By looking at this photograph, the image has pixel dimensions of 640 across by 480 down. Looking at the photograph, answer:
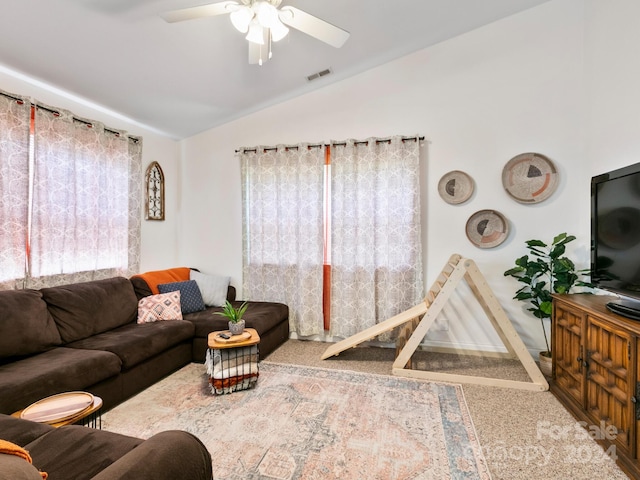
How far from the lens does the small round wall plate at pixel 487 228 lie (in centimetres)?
323

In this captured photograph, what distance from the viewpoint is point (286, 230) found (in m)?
3.83

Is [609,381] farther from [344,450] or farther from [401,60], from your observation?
[401,60]

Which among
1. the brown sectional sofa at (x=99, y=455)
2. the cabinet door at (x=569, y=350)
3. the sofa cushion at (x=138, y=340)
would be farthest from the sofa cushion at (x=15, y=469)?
the cabinet door at (x=569, y=350)

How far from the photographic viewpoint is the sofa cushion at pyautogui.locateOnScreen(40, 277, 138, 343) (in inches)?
101

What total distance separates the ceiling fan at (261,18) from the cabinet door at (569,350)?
2517 millimetres

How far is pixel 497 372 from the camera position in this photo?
9.45ft

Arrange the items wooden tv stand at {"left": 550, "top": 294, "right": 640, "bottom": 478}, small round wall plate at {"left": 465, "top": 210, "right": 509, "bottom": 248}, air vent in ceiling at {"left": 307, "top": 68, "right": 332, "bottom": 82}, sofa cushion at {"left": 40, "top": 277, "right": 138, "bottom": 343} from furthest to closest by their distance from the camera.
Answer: air vent in ceiling at {"left": 307, "top": 68, "right": 332, "bottom": 82} → small round wall plate at {"left": 465, "top": 210, "right": 509, "bottom": 248} → sofa cushion at {"left": 40, "top": 277, "right": 138, "bottom": 343} → wooden tv stand at {"left": 550, "top": 294, "right": 640, "bottom": 478}

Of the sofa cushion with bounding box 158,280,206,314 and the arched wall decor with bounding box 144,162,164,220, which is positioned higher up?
the arched wall decor with bounding box 144,162,164,220

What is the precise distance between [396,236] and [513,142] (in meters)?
1.52

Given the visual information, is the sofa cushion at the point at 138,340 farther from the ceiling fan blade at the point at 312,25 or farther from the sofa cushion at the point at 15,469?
the ceiling fan blade at the point at 312,25

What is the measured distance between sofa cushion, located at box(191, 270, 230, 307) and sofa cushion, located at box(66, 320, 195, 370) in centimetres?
71

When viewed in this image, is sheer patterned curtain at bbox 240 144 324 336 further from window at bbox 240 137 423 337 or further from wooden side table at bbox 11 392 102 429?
wooden side table at bbox 11 392 102 429

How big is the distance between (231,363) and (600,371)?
2.50 metres

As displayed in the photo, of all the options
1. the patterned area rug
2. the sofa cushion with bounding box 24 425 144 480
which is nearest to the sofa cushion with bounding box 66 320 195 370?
the patterned area rug
